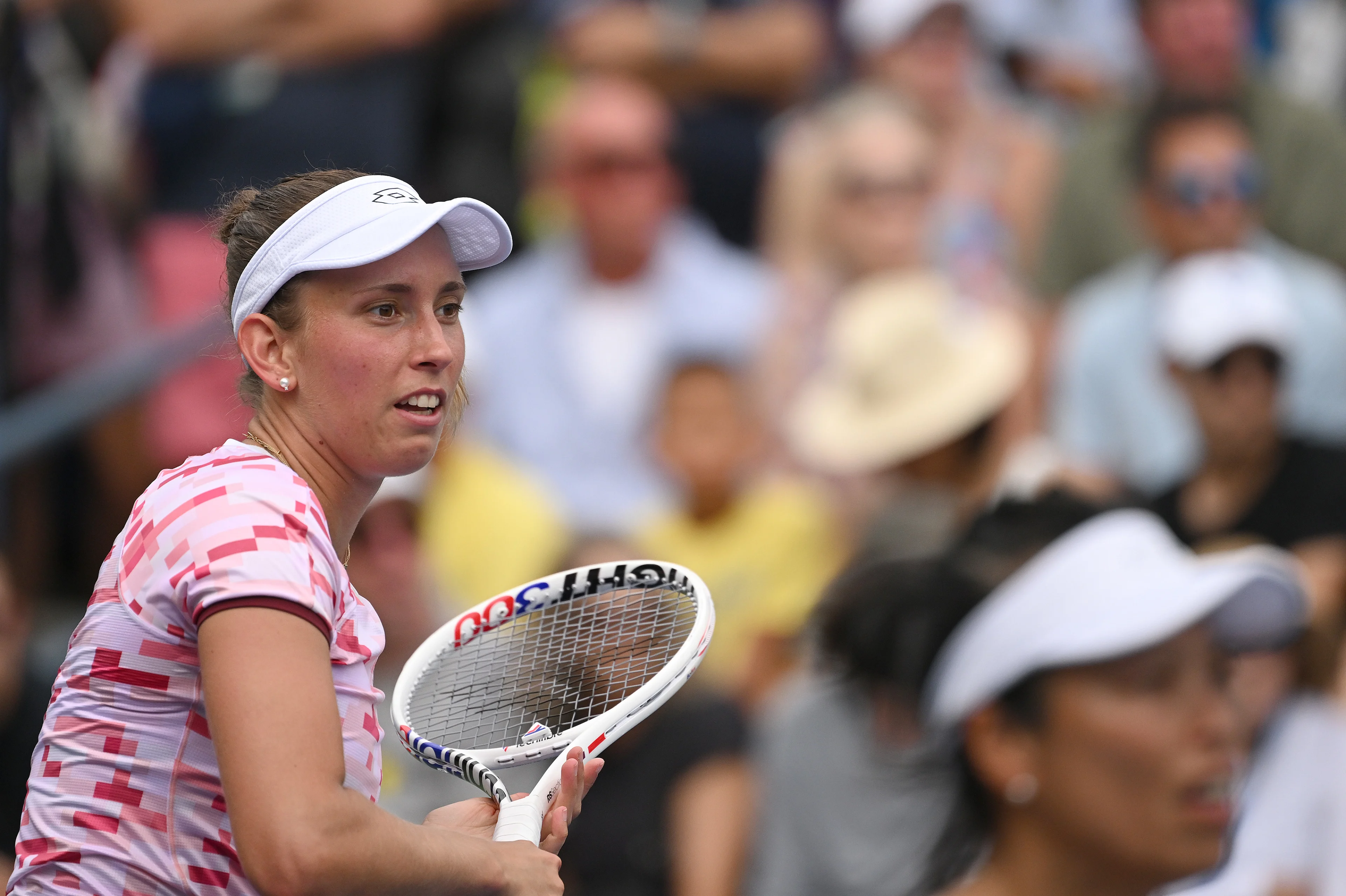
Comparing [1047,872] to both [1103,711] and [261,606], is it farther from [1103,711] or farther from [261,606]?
[261,606]

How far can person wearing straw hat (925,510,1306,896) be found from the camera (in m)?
3.19

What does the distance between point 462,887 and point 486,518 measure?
13.1ft

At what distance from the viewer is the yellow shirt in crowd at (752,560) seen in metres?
5.61

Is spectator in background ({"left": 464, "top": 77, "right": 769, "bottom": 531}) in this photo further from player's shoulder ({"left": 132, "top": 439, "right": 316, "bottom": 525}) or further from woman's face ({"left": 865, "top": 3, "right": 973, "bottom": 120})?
Answer: player's shoulder ({"left": 132, "top": 439, "right": 316, "bottom": 525})

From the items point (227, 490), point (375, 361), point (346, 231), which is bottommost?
point (227, 490)

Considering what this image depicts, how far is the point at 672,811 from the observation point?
191 inches

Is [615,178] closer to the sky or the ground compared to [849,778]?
closer to the sky

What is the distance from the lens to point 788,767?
4809mm

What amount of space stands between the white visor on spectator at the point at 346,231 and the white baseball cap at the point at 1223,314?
3.67 m

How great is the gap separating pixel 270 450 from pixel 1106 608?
68.8 inches

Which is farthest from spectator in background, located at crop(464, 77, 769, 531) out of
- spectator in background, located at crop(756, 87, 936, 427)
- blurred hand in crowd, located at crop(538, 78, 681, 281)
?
spectator in background, located at crop(756, 87, 936, 427)

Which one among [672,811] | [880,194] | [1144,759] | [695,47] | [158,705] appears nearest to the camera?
[158,705]

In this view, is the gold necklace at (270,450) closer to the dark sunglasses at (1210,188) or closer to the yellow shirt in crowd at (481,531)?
the yellow shirt in crowd at (481,531)

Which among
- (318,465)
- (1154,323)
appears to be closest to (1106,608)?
(318,465)
